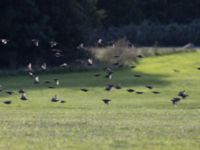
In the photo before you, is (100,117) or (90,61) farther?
(90,61)

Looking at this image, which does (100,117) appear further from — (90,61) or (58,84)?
(90,61)

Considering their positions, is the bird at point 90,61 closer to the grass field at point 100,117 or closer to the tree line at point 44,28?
the tree line at point 44,28

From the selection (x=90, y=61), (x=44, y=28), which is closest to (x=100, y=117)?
(x=90, y=61)

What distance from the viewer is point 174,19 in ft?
358

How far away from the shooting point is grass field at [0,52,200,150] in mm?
17781

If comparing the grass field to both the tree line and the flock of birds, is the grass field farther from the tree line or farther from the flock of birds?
the tree line

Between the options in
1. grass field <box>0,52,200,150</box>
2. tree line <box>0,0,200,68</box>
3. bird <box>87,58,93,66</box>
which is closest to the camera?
grass field <box>0,52,200,150</box>

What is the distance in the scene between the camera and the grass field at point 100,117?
1778 cm

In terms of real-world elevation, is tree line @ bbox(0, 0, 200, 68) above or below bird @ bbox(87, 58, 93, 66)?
above

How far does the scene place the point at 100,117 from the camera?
84.5 ft

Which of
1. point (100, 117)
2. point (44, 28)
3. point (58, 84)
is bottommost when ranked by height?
point (58, 84)

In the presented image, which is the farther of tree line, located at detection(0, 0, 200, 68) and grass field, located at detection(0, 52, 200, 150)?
tree line, located at detection(0, 0, 200, 68)

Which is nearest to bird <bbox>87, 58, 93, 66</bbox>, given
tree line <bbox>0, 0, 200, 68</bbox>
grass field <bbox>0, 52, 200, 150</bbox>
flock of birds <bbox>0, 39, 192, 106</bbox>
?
flock of birds <bbox>0, 39, 192, 106</bbox>

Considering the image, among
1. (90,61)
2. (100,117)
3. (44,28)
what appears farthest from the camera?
(44,28)
